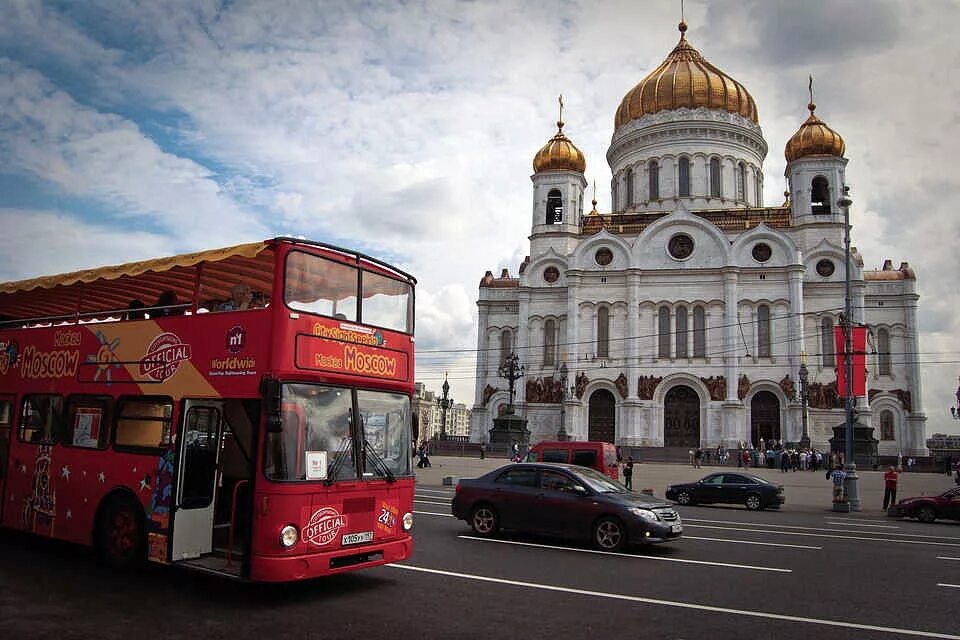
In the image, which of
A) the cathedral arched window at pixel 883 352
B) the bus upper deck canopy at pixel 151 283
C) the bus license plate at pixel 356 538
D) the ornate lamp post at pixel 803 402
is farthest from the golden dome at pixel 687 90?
the bus license plate at pixel 356 538

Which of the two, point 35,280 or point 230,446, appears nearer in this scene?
point 230,446

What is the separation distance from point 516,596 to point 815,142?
48.8 metres

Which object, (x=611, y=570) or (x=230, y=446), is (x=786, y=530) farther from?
(x=230, y=446)

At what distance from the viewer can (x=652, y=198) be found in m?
55.1

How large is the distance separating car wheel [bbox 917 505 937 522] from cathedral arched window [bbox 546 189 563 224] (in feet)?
124

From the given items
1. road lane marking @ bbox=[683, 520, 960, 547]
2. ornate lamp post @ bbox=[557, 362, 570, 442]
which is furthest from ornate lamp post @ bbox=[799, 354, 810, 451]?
road lane marking @ bbox=[683, 520, 960, 547]

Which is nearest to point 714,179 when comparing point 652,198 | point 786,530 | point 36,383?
point 652,198

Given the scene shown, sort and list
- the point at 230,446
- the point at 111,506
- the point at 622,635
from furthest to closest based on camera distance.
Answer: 1. the point at 111,506
2. the point at 230,446
3. the point at 622,635

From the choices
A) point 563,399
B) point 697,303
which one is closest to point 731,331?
point 697,303

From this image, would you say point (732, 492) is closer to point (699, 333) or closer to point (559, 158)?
point (699, 333)

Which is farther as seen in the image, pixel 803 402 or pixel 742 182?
pixel 742 182

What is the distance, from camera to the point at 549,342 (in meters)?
50.9

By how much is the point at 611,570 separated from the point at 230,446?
16.2ft

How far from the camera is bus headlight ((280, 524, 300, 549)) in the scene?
707 centimetres
